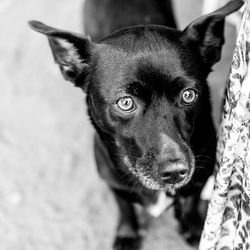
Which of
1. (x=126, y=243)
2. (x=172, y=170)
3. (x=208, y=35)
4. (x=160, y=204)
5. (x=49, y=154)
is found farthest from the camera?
(x=49, y=154)

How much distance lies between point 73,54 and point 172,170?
2.25 feet

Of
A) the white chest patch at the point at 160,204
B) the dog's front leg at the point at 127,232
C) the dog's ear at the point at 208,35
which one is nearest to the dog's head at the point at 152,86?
the dog's ear at the point at 208,35

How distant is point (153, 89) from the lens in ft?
6.33

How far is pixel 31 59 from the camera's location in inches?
A: 148

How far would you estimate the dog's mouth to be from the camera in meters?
1.96

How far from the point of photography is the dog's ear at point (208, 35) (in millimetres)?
1959

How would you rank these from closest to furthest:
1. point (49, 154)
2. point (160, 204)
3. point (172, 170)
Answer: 1. point (172, 170)
2. point (160, 204)
3. point (49, 154)

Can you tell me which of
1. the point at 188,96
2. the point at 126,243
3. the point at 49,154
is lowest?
the point at 126,243

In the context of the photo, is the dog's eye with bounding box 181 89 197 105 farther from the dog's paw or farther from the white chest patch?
the dog's paw

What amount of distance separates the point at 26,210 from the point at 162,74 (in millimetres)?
1365

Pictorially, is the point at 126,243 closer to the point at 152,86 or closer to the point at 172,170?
the point at 172,170

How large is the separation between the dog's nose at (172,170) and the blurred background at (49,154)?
2.54 ft

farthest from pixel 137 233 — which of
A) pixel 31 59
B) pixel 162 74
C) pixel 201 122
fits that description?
pixel 31 59

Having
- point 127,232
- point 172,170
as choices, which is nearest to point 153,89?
point 172,170
